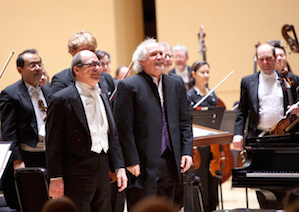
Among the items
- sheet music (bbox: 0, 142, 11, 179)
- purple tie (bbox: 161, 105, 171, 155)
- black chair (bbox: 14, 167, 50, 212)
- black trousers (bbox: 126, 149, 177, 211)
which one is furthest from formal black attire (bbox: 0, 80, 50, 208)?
purple tie (bbox: 161, 105, 171, 155)

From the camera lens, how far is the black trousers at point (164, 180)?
2.60 metres

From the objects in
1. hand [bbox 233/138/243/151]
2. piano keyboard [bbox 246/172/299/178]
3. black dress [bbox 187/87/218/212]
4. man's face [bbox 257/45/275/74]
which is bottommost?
black dress [bbox 187/87/218/212]

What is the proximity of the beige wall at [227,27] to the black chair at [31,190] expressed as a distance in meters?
4.87

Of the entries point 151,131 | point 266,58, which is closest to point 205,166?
point 266,58

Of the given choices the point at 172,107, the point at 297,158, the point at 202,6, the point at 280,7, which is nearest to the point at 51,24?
the point at 202,6

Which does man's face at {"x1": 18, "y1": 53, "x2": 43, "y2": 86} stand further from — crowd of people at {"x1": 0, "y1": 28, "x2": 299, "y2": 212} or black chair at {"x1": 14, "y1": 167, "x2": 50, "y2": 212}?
black chair at {"x1": 14, "y1": 167, "x2": 50, "y2": 212}

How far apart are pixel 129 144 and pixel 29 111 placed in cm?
88

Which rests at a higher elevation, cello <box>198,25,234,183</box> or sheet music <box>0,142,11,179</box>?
sheet music <box>0,142,11,179</box>

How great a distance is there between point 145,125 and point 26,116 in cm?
93

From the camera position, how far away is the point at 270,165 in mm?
2734

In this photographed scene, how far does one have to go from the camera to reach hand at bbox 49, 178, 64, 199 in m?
2.25

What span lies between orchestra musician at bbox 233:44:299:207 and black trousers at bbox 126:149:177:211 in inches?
40.6

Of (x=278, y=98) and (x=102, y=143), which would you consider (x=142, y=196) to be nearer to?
(x=102, y=143)

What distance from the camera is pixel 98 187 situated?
92.1 inches
